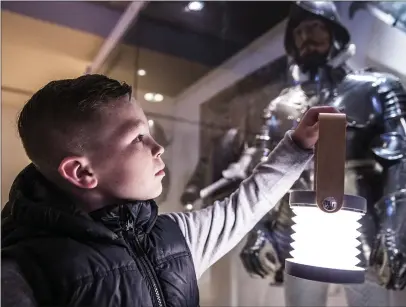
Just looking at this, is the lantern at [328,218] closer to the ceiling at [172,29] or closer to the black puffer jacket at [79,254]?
the black puffer jacket at [79,254]

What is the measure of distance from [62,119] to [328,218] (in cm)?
32

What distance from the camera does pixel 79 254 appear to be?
57 centimetres

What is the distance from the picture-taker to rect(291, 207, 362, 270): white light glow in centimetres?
63

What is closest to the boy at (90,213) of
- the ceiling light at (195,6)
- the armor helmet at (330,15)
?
the armor helmet at (330,15)

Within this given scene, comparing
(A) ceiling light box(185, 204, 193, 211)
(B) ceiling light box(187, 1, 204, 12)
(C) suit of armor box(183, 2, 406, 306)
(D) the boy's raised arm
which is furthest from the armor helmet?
(D) the boy's raised arm

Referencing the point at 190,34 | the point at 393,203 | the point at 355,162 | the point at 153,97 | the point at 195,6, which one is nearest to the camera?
the point at 393,203

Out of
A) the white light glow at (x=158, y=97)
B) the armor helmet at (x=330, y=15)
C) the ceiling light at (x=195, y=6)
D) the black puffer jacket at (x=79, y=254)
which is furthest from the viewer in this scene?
the ceiling light at (x=195, y=6)

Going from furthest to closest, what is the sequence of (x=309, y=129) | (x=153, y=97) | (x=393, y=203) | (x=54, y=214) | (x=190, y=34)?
(x=190, y=34), (x=153, y=97), (x=393, y=203), (x=309, y=129), (x=54, y=214)

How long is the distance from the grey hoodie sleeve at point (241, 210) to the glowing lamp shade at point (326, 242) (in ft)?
0.23

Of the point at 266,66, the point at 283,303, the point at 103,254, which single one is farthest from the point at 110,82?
the point at 266,66

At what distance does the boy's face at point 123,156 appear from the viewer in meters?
0.60

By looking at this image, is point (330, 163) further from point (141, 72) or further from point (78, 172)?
point (141, 72)

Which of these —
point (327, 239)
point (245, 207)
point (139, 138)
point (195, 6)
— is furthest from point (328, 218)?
point (195, 6)

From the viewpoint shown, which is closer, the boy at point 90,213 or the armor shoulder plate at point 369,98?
the boy at point 90,213
